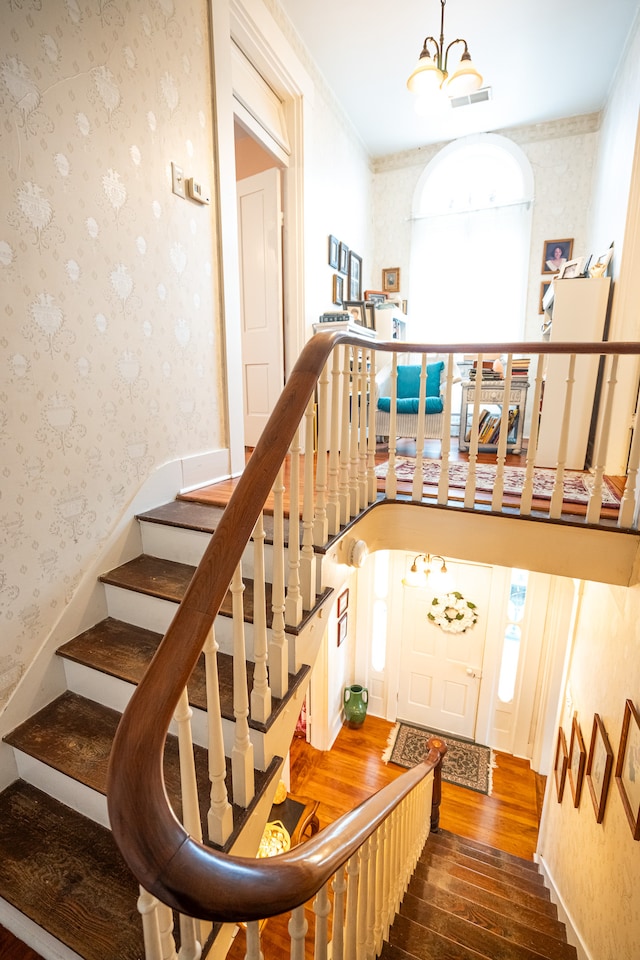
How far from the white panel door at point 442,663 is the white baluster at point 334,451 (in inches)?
122

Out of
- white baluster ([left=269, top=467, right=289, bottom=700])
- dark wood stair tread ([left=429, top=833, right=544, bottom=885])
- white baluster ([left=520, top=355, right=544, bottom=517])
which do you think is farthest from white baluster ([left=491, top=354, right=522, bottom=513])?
dark wood stair tread ([left=429, top=833, right=544, bottom=885])

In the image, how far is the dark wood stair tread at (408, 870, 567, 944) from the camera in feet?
7.01

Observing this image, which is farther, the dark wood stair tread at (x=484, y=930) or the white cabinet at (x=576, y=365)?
the white cabinet at (x=576, y=365)

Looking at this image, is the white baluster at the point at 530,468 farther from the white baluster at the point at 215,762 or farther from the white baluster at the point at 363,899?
the white baluster at the point at 215,762

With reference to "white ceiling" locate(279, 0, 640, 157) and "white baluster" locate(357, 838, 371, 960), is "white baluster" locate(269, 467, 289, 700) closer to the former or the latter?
"white baluster" locate(357, 838, 371, 960)

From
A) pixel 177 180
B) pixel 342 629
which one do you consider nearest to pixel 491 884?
pixel 342 629

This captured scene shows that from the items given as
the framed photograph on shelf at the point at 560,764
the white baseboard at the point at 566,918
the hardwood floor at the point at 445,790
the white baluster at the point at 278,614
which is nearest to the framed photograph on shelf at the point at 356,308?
the white baluster at the point at 278,614

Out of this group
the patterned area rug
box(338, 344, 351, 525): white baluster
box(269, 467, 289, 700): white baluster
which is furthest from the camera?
the patterned area rug

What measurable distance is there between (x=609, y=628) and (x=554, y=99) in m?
4.38

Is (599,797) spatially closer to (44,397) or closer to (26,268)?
(44,397)

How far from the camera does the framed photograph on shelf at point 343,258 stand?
395 centimetres

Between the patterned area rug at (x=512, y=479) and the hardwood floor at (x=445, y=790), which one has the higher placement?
the patterned area rug at (x=512, y=479)

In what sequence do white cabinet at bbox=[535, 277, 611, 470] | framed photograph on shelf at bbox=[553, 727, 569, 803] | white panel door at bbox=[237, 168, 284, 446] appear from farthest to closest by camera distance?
white panel door at bbox=[237, 168, 284, 446] < white cabinet at bbox=[535, 277, 611, 470] < framed photograph on shelf at bbox=[553, 727, 569, 803]

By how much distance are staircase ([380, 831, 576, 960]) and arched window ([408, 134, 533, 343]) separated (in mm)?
4458
